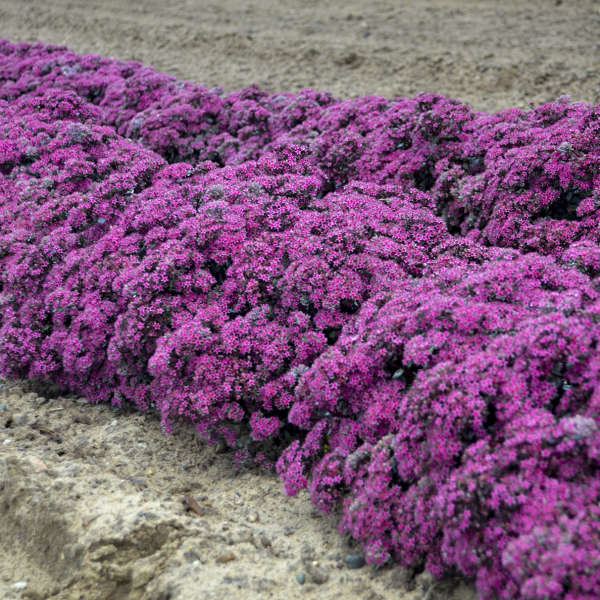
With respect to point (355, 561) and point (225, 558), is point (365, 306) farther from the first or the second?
point (225, 558)

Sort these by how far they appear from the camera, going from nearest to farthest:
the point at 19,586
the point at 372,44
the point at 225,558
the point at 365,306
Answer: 1. the point at 225,558
2. the point at 19,586
3. the point at 365,306
4. the point at 372,44

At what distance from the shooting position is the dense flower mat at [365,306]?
326cm

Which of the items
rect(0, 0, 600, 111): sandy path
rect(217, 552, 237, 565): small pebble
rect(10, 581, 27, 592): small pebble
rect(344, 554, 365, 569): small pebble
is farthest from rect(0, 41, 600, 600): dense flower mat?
rect(0, 0, 600, 111): sandy path

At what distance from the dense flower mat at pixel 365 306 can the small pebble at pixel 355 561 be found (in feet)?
0.77

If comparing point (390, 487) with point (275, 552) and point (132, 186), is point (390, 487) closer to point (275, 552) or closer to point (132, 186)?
point (275, 552)

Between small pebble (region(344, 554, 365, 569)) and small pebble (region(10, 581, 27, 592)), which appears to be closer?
small pebble (region(344, 554, 365, 569))

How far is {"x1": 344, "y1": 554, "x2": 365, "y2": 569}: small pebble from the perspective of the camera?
3920 millimetres

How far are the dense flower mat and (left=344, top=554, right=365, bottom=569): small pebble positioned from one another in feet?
0.77

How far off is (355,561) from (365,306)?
1.92m

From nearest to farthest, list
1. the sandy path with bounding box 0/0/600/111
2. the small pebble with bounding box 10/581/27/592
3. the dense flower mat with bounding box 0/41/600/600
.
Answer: the dense flower mat with bounding box 0/41/600/600
the small pebble with bounding box 10/581/27/592
the sandy path with bounding box 0/0/600/111

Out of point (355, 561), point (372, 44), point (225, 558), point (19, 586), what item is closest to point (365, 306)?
point (355, 561)

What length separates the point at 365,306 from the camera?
492cm

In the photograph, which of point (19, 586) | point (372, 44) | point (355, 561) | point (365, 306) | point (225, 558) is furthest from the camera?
point (372, 44)

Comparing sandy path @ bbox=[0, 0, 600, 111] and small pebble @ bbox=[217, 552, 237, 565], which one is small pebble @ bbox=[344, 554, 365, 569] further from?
sandy path @ bbox=[0, 0, 600, 111]
